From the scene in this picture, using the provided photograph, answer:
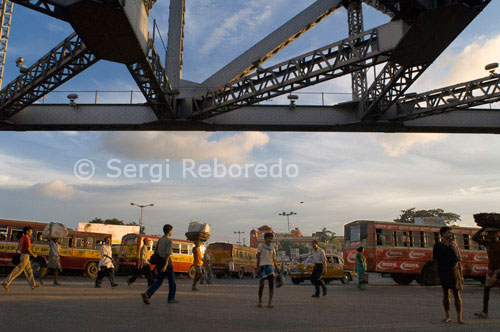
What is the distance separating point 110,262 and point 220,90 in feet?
25.6

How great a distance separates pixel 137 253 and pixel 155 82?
11401 mm

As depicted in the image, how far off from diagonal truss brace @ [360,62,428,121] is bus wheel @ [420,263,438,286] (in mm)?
8042

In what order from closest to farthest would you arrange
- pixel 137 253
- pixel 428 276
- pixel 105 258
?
pixel 105 258 → pixel 428 276 → pixel 137 253

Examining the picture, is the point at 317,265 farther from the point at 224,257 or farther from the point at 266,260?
the point at 224,257

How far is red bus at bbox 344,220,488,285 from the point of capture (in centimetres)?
1958

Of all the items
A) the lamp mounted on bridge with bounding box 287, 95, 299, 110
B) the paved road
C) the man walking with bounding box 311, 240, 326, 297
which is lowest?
the paved road

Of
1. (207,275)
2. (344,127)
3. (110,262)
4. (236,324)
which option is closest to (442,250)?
(236,324)

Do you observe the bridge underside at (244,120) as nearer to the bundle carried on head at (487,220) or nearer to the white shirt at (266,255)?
the bundle carried on head at (487,220)

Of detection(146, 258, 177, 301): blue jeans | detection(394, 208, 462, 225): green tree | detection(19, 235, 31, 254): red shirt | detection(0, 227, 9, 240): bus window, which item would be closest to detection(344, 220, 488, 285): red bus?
detection(146, 258, 177, 301): blue jeans

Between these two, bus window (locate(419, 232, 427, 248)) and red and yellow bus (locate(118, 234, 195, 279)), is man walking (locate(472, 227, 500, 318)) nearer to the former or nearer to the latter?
bus window (locate(419, 232, 427, 248))

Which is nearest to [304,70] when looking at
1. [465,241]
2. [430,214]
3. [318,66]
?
[318,66]

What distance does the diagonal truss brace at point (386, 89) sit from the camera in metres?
14.8

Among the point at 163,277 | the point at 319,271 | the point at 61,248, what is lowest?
the point at 319,271

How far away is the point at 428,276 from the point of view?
64.9 feet
